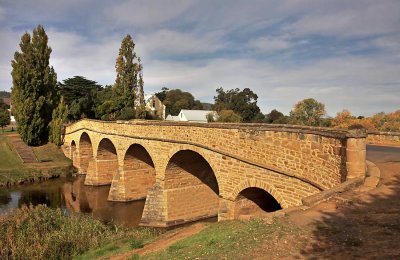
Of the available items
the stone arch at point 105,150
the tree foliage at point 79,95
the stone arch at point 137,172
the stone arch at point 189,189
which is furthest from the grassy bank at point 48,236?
the tree foliage at point 79,95

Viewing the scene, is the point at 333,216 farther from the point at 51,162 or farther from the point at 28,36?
the point at 28,36

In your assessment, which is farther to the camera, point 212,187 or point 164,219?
point 212,187

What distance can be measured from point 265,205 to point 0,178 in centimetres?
2458

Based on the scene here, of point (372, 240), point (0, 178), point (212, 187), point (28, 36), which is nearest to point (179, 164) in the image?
point (212, 187)

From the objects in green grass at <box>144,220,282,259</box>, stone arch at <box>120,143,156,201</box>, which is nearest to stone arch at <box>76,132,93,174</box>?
stone arch at <box>120,143,156,201</box>

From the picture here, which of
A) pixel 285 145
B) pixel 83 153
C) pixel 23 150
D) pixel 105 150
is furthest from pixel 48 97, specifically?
pixel 285 145

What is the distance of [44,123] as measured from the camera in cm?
3912

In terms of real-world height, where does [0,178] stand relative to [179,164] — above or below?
below

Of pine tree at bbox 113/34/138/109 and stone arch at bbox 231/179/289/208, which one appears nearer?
stone arch at bbox 231/179/289/208

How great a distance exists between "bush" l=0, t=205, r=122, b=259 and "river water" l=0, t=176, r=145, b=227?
478cm

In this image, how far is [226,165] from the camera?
470 inches

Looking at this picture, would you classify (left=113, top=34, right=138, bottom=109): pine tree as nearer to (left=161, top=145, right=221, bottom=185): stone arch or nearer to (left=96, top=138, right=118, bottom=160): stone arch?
(left=96, top=138, right=118, bottom=160): stone arch

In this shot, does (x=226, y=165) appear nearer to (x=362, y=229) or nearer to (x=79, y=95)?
(x=362, y=229)

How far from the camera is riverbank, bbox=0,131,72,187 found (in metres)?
29.0
